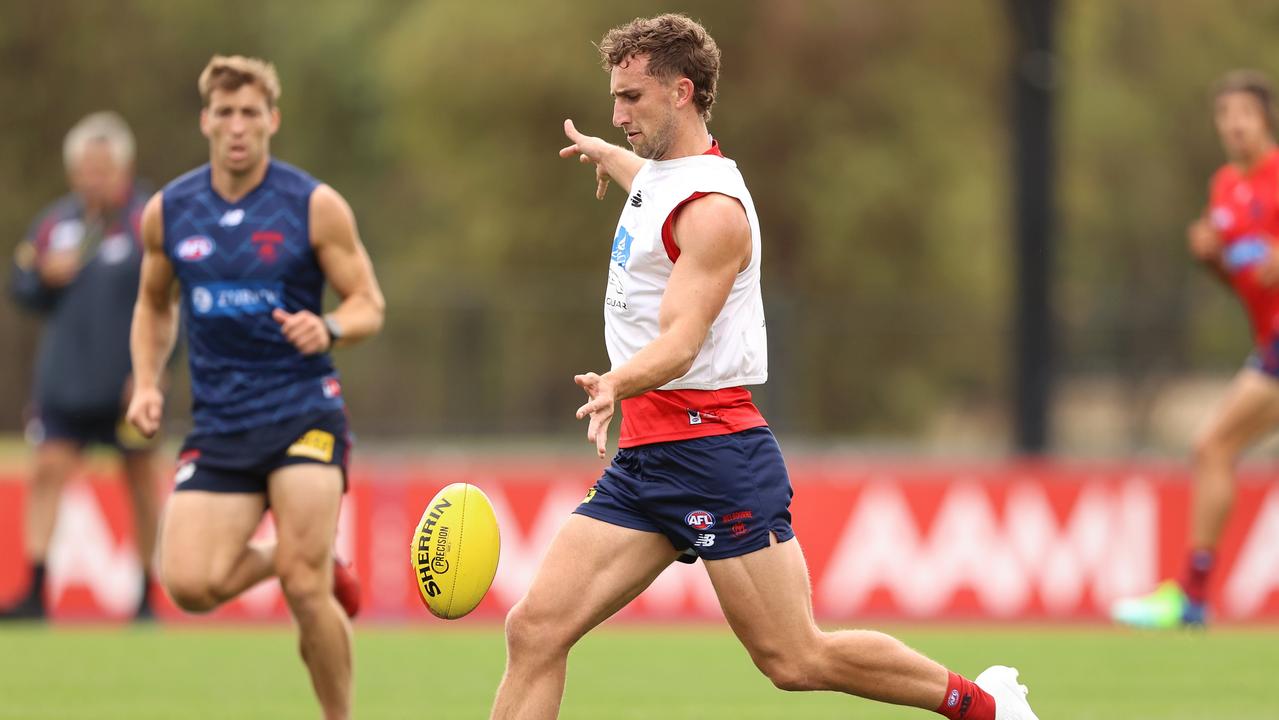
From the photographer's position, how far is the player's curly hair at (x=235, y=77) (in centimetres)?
772

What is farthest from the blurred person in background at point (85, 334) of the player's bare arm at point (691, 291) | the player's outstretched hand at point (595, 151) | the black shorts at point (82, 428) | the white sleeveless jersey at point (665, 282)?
the player's bare arm at point (691, 291)

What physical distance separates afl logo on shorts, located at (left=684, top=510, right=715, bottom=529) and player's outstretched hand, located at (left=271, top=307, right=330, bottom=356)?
6.39ft

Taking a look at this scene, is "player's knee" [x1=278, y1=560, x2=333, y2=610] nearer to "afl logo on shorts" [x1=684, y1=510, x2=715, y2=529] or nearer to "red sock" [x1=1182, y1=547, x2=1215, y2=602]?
"afl logo on shorts" [x1=684, y1=510, x2=715, y2=529]

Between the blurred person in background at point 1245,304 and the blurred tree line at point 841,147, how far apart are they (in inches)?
570

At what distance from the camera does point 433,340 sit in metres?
24.2

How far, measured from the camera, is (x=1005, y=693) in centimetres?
643

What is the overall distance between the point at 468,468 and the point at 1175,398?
15.2m

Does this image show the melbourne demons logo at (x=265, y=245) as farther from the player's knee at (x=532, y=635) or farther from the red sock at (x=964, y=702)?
the red sock at (x=964, y=702)

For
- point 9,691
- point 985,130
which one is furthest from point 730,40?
point 9,691

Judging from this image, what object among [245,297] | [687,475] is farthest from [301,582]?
[687,475]

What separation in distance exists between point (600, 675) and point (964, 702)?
4.69m

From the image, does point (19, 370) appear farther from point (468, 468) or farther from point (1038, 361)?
point (1038, 361)

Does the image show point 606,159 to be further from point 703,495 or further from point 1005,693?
point 1005,693

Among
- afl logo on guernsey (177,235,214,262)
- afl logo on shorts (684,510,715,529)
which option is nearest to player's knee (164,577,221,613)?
afl logo on guernsey (177,235,214,262)
